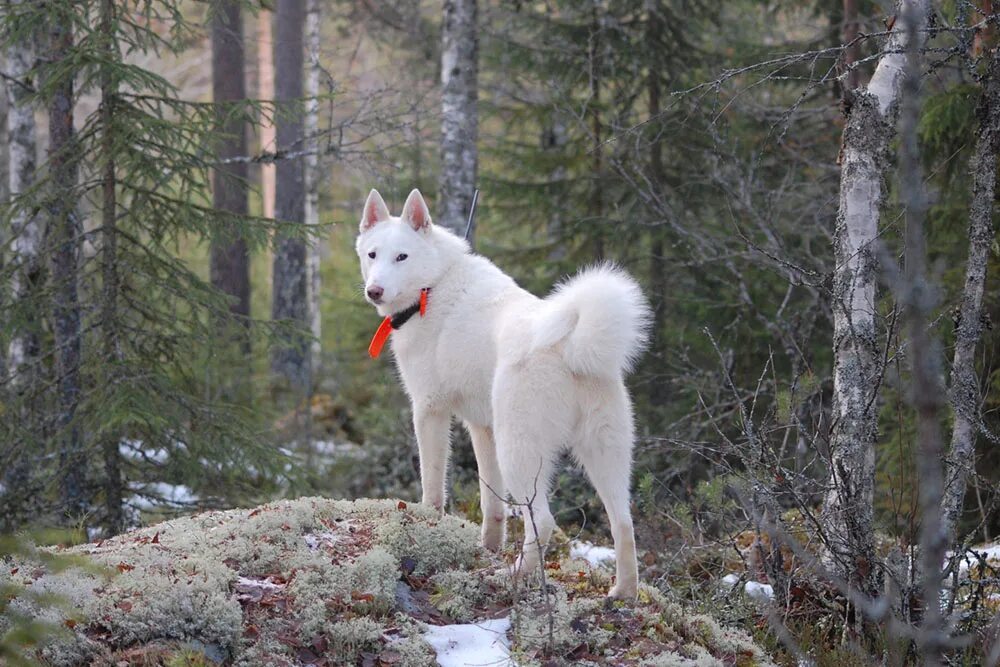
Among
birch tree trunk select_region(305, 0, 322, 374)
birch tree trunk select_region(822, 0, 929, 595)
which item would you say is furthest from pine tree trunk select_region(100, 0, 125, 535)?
birch tree trunk select_region(305, 0, 322, 374)

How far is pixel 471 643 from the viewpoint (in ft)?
15.4

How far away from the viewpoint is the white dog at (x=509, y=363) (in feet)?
16.3

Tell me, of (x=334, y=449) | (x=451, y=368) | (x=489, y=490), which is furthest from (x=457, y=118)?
(x=489, y=490)

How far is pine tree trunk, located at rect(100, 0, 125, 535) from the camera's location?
806cm

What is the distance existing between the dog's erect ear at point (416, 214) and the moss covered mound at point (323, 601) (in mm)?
1878

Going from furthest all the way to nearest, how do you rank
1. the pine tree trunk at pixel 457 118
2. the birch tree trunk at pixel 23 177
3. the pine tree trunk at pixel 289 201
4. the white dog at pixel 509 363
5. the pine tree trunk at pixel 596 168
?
the pine tree trunk at pixel 289 201
the pine tree trunk at pixel 596 168
the pine tree trunk at pixel 457 118
the birch tree trunk at pixel 23 177
the white dog at pixel 509 363

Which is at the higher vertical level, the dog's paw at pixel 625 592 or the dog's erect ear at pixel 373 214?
the dog's erect ear at pixel 373 214

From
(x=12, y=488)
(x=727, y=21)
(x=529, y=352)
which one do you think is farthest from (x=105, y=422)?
(x=727, y=21)

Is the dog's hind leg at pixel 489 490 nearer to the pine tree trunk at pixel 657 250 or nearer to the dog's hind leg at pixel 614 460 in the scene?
the dog's hind leg at pixel 614 460

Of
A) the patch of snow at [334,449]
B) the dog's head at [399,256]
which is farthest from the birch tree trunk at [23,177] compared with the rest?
the patch of snow at [334,449]

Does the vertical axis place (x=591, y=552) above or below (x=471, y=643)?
below

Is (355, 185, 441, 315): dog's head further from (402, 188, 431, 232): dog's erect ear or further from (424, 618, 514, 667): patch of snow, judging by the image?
(424, 618, 514, 667): patch of snow

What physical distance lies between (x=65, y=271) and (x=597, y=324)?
571cm

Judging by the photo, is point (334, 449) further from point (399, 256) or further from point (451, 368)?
point (451, 368)
